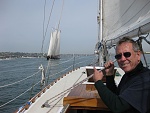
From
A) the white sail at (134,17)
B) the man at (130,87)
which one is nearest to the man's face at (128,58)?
the man at (130,87)

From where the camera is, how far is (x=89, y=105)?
2367mm

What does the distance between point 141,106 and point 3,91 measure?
1044cm

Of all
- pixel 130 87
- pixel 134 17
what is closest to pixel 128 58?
pixel 130 87

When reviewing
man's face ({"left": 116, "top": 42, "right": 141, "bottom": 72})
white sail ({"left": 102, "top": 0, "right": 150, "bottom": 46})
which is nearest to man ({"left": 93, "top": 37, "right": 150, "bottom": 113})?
man's face ({"left": 116, "top": 42, "right": 141, "bottom": 72})

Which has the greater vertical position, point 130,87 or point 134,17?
point 134,17

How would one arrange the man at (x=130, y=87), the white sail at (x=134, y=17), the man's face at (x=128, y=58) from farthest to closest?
the white sail at (x=134, y=17) → the man's face at (x=128, y=58) → the man at (x=130, y=87)

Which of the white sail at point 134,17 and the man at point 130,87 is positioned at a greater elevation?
the white sail at point 134,17

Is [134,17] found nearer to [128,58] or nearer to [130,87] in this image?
[128,58]

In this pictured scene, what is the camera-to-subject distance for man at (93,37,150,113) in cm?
147

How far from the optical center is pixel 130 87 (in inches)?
60.0

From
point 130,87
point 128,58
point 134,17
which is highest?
point 134,17

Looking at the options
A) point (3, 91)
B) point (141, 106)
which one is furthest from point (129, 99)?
point (3, 91)

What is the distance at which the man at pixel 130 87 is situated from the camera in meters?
1.47

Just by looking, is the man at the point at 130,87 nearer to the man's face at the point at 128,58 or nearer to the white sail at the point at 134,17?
the man's face at the point at 128,58
